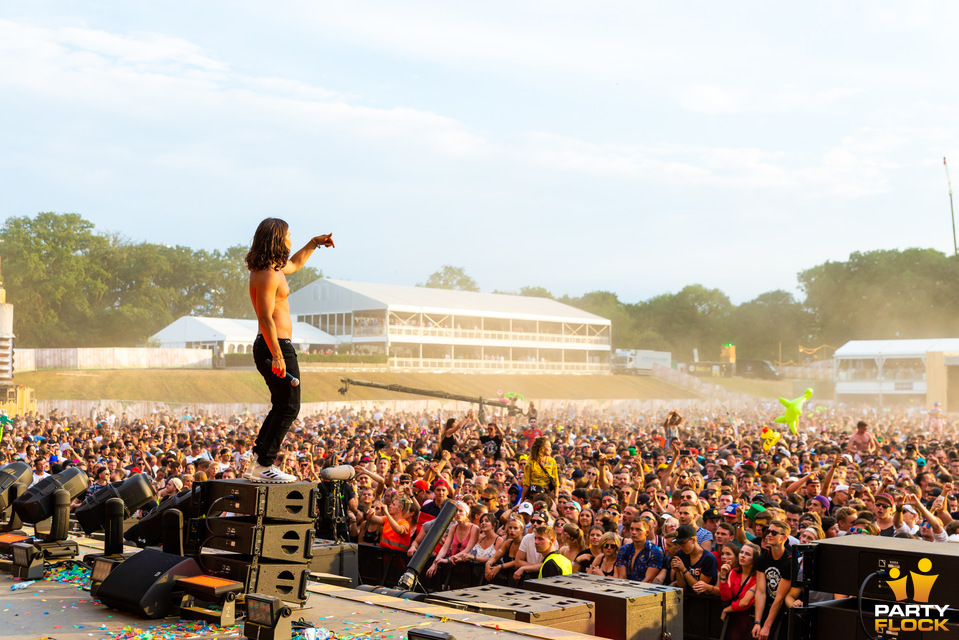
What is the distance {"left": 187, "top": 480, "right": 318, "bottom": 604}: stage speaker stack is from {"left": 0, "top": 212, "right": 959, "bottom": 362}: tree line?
2599 inches

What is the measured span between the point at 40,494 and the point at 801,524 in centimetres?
695

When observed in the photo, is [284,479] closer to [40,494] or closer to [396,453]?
[40,494]

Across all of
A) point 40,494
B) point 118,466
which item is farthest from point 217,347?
point 40,494

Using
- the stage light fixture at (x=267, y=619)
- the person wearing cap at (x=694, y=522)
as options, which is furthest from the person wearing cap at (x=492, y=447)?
the stage light fixture at (x=267, y=619)

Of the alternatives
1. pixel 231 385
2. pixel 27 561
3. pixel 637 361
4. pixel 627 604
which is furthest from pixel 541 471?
pixel 637 361

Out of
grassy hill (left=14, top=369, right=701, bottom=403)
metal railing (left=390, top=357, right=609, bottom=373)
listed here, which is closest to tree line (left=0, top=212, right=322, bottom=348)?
grassy hill (left=14, top=369, right=701, bottom=403)

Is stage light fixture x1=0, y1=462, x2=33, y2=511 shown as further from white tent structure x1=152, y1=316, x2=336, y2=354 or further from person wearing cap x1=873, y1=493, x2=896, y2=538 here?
white tent structure x1=152, y1=316, x2=336, y2=354

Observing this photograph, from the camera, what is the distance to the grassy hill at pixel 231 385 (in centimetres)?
4566

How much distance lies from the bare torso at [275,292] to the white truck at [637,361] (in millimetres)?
73582

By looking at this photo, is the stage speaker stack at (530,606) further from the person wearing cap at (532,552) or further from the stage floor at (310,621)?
the person wearing cap at (532,552)

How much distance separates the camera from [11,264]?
6675cm

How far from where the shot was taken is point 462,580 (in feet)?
29.6

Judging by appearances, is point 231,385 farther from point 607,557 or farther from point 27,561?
point 607,557
